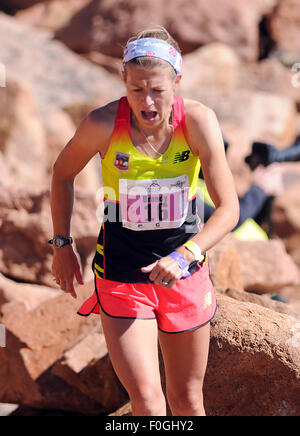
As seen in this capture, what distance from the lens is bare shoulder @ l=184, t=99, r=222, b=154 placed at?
2.61 m

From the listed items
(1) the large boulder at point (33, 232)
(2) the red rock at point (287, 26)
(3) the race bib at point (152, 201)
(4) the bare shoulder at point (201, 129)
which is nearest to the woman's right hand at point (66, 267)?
(3) the race bib at point (152, 201)

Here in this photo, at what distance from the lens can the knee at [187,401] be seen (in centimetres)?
272

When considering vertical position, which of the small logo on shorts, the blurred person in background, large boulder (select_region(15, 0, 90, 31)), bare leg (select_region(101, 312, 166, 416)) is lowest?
large boulder (select_region(15, 0, 90, 31))

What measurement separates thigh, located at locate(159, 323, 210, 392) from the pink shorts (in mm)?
48

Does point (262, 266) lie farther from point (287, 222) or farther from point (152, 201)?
point (287, 222)

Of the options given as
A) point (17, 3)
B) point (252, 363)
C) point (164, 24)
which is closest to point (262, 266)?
point (252, 363)

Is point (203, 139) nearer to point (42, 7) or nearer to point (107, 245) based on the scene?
point (107, 245)

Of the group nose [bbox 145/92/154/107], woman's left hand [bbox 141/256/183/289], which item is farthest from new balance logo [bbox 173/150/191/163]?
woman's left hand [bbox 141/256/183/289]

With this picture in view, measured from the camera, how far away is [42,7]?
17594 mm

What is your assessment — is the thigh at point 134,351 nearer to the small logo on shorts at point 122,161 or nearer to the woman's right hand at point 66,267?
the woman's right hand at point 66,267

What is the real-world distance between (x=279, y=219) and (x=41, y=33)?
9503 millimetres

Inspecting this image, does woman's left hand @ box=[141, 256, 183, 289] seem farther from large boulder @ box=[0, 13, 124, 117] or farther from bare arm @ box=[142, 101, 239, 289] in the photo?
large boulder @ box=[0, 13, 124, 117]
